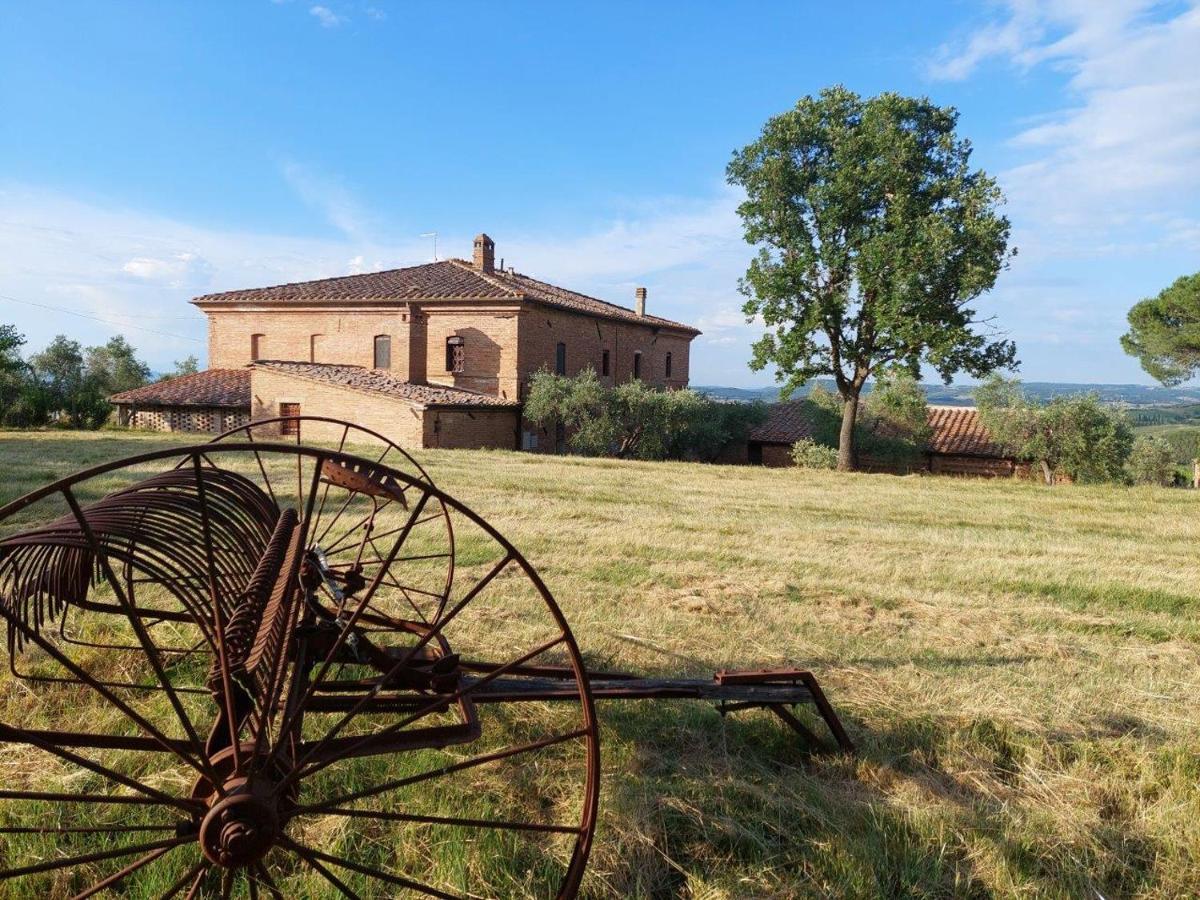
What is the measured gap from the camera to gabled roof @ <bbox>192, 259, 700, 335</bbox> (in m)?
28.2

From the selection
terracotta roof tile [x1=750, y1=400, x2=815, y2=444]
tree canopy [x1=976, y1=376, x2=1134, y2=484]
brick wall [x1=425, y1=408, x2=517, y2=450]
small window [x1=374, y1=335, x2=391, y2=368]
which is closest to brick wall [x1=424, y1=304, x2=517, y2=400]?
brick wall [x1=425, y1=408, x2=517, y2=450]

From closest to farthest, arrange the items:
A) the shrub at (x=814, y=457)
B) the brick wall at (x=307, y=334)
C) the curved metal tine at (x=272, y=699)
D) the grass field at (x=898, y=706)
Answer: the curved metal tine at (x=272, y=699)
the grass field at (x=898, y=706)
the shrub at (x=814, y=457)
the brick wall at (x=307, y=334)

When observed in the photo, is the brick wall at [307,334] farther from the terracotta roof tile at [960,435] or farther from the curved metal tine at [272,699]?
the curved metal tine at [272,699]

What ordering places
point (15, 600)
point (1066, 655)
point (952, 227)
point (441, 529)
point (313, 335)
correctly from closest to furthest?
point (15, 600) → point (1066, 655) → point (441, 529) → point (952, 227) → point (313, 335)

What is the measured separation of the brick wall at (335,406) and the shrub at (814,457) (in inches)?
522

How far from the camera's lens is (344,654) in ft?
12.3

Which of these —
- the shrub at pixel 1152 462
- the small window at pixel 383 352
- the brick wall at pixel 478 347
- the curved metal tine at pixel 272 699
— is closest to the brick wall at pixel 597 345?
the brick wall at pixel 478 347

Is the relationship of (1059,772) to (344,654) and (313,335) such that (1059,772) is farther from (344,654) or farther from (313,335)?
(313,335)

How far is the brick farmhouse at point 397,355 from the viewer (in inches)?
987

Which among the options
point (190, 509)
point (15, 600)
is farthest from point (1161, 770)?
point (15, 600)

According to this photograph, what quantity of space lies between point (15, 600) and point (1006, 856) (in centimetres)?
378

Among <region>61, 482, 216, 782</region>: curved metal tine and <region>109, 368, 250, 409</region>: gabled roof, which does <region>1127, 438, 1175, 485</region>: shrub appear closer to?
<region>109, 368, 250, 409</region>: gabled roof

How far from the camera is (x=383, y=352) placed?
29.3 m

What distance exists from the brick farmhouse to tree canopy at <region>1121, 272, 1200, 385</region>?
66.6ft
